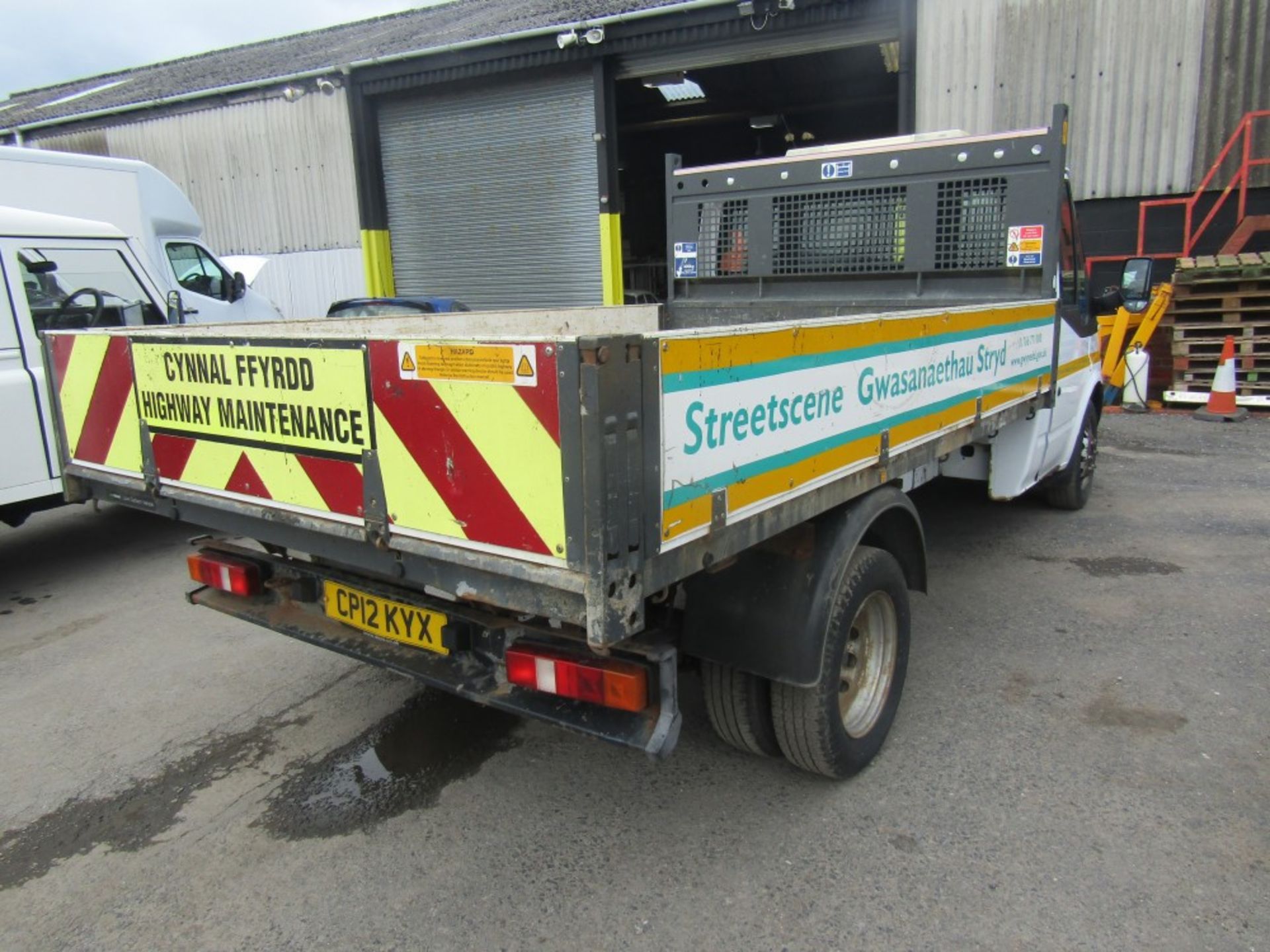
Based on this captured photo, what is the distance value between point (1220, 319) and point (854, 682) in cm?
1029

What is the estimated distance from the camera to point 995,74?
38.5 feet

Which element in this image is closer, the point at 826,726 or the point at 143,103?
the point at 826,726

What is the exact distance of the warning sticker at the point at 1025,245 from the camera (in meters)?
4.83

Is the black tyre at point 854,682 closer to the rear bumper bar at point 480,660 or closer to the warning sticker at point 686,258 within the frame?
the rear bumper bar at point 480,660

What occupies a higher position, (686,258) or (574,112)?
(574,112)

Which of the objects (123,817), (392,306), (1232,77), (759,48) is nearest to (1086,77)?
(1232,77)

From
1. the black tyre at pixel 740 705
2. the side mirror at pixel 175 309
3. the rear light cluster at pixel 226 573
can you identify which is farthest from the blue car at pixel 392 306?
the black tyre at pixel 740 705

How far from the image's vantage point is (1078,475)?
6.47m

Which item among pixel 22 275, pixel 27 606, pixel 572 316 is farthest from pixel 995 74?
pixel 27 606

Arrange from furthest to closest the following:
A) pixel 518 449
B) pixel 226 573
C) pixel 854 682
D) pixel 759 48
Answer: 1. pixel 759 48
2. pixel 226 573
3. pixel 854 682
4. pixel 518 449

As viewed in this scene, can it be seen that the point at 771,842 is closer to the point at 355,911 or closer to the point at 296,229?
the point at 355,911

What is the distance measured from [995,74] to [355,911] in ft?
41.5

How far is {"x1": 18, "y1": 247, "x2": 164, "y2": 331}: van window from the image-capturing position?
5582 mm

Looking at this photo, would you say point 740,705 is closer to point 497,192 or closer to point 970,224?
point 970,224
